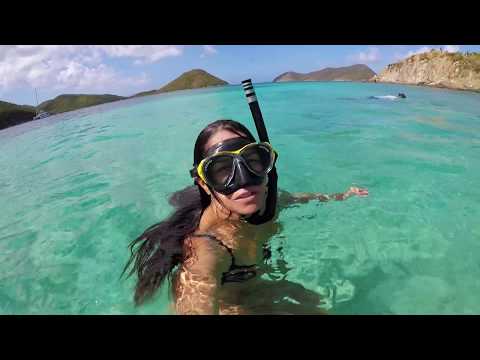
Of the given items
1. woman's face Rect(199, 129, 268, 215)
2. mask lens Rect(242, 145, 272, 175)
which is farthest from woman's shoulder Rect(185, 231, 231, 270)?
mask lens Rect(242, 145, 272, 175)

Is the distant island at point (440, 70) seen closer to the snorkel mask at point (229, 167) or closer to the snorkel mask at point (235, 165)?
the snorkel mask at point (235, 165)

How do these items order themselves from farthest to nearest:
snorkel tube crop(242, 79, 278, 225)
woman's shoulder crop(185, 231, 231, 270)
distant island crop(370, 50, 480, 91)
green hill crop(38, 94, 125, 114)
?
green hill crop(38, 94, 125, 114) → distant island crop(370, 50, 480, 91) → snorkel tube crop(242, 79, 278, 225) → woman's shoulder crop(185, 231, 231, 270)

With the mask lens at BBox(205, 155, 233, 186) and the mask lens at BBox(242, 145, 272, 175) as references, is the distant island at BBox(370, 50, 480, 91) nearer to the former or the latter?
the mask lens at BBox(242, 145, 272, 175)

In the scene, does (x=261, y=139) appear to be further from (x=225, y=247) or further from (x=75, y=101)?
(x=75, y=101)

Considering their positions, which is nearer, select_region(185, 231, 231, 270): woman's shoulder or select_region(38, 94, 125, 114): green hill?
select_region(185, 231, 231, 270): woman's shoulder

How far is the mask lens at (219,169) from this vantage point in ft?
8.97

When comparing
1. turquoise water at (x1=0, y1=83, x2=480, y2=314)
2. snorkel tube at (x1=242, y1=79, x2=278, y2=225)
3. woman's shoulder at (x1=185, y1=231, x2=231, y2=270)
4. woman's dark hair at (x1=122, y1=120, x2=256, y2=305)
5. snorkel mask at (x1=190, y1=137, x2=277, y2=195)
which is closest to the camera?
woman's shoulder at (x1=185, y1=231, x2=231, y2=270)

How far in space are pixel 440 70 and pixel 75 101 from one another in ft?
313

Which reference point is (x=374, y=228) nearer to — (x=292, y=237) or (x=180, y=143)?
(x=292, y=237)

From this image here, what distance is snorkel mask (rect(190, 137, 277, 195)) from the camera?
2.73 m

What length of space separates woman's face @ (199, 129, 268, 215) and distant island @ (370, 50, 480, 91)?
130 ft
